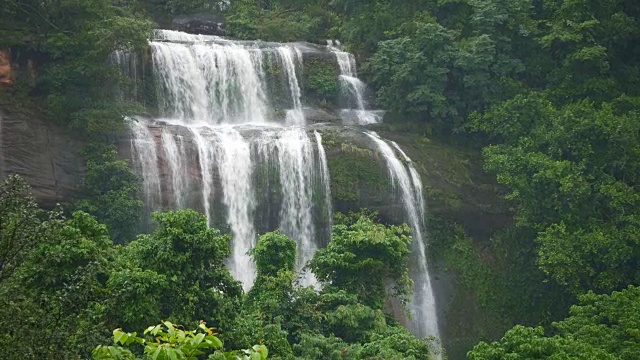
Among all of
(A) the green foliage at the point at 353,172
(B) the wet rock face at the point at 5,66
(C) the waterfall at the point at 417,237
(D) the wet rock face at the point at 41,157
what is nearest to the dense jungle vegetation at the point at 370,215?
(B) the wet rock face at the point at 5,66

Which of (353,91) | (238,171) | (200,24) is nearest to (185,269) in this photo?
(238,171)

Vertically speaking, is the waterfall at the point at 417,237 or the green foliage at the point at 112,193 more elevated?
the green foliage at the point at 112,193

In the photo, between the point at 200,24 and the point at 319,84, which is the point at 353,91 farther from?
the point at 200,24

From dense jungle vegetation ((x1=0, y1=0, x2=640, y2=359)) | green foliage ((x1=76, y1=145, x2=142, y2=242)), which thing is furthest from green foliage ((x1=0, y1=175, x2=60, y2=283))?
green foliage ((x1=76, y1=145, x2=142, y2=242))

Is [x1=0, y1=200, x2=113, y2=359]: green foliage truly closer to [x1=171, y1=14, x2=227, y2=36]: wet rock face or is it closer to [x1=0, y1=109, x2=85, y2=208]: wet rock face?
[x1=0, y1=109, x2=85, y2=208]: wet rock face

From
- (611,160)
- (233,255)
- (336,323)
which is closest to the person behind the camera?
(336,323)

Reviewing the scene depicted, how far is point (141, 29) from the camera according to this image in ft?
70.2

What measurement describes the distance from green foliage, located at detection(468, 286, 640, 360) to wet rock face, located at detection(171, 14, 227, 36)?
16.4 m

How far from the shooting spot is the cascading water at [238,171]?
20359 mm

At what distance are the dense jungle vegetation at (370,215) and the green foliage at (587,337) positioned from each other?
0.13ft

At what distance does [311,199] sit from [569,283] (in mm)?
6748

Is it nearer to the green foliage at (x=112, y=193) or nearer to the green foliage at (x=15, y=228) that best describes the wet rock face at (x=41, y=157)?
the green foliage at (x=112, y=193)

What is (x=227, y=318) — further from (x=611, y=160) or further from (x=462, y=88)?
(x=462, y=88)

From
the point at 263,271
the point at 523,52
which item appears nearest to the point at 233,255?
the point at 263,271
